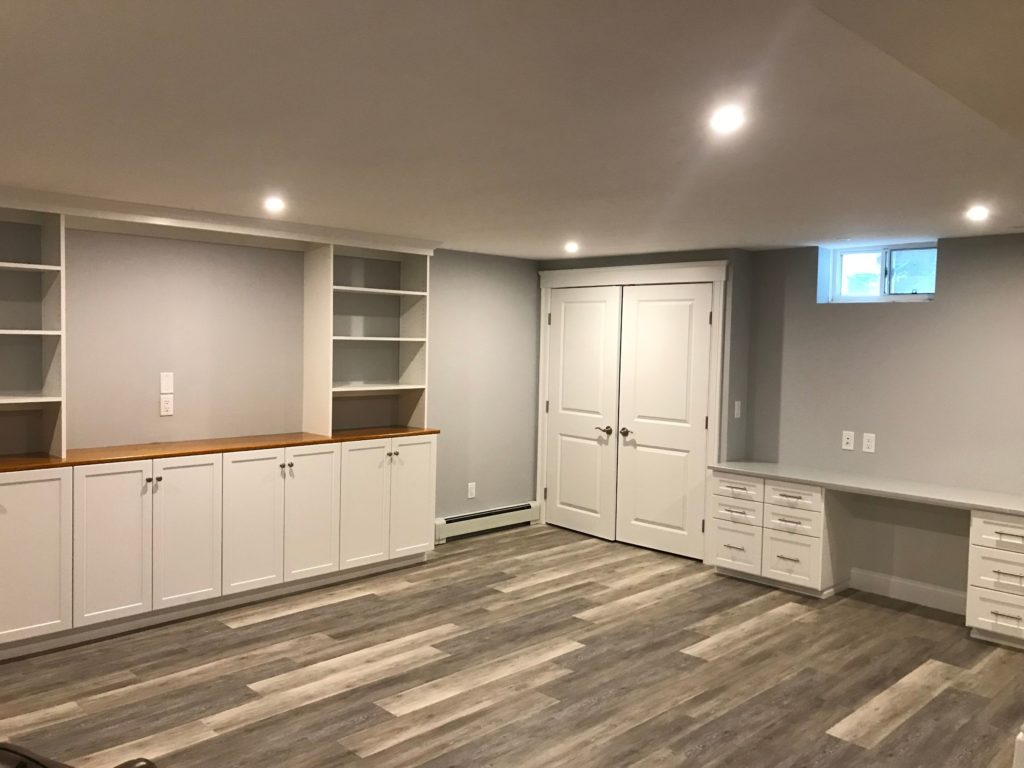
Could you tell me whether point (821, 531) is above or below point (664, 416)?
below

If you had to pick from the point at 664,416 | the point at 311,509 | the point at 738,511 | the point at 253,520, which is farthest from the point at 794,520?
the point at 253,520

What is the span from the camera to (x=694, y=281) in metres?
5.65

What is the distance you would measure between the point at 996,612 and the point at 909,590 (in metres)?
0.77

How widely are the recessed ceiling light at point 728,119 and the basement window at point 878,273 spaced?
318 cm

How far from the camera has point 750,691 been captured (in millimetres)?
3613

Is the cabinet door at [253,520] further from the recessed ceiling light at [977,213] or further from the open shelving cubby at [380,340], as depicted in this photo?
the recessed ceiling light at [977,213]

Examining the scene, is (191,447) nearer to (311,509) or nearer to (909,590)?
(311,509)

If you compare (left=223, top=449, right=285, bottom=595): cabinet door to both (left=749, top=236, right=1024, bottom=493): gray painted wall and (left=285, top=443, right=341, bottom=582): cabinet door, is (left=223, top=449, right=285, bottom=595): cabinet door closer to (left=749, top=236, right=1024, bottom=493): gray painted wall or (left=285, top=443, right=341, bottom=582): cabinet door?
(left=285, top=443, right=341, bottom=582): cabinet door

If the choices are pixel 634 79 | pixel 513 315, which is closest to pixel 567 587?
pixel 513 315

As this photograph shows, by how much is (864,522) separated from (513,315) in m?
3.03

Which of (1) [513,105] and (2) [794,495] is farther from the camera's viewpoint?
(2) [794,495]

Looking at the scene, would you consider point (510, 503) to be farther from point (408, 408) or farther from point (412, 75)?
point (412, 75)

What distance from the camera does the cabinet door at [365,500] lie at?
5.04 m

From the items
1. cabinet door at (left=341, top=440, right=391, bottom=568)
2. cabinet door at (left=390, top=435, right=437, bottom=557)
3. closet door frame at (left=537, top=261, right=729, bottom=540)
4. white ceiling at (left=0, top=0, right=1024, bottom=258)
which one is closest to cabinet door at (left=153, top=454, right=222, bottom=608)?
cabinet door at (left=341, top=440, right=391, bottom=568)
